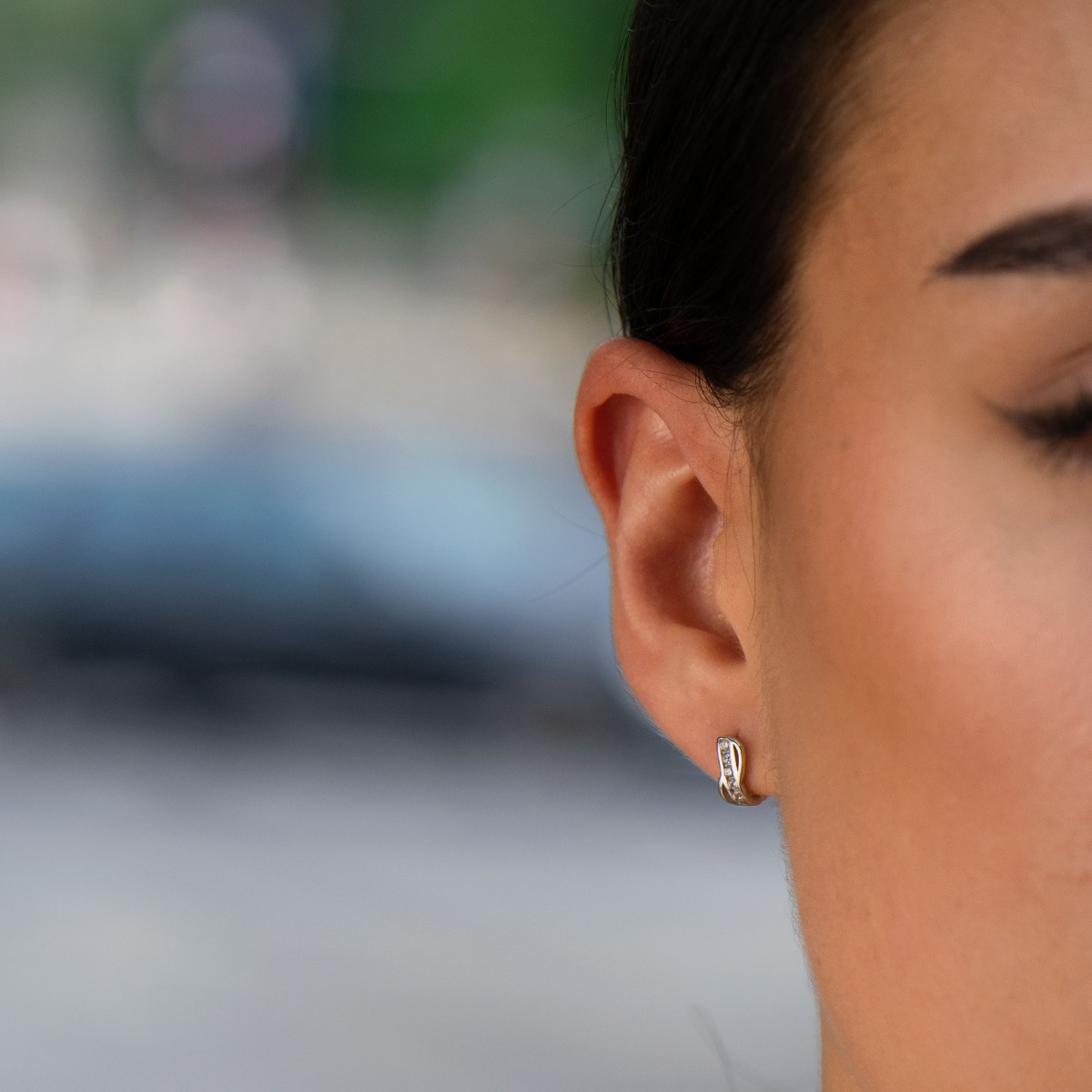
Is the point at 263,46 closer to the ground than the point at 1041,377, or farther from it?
farther from it

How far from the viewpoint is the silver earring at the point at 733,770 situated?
819mm

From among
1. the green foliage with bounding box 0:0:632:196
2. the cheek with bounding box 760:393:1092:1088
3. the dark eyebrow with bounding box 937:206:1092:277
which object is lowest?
the cheek with bounding box 760:393:1092:1088

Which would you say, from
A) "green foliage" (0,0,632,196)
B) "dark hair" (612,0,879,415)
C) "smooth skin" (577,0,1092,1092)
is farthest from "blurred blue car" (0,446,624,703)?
"smooth skin" (577,0,1092,1092)

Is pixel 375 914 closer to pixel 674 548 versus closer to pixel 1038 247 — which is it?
pixel 674 548

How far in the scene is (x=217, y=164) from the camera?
501 cm

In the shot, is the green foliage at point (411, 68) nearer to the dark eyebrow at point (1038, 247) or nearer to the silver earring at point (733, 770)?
the silver earring at point (733, 770)

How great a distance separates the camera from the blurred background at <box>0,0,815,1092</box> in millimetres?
3057

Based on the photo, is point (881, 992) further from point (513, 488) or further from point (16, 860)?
point (513, 488)

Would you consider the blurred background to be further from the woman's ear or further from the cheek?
the cheek

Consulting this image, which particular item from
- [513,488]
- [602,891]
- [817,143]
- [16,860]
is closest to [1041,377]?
[817,143]

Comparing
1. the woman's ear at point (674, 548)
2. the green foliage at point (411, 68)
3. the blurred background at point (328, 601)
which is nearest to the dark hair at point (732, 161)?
the woman's ear at point (674, 548)

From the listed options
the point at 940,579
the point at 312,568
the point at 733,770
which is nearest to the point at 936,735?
the point at 940,579

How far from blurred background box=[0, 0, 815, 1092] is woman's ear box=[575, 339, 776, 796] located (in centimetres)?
212

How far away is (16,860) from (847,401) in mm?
3294
